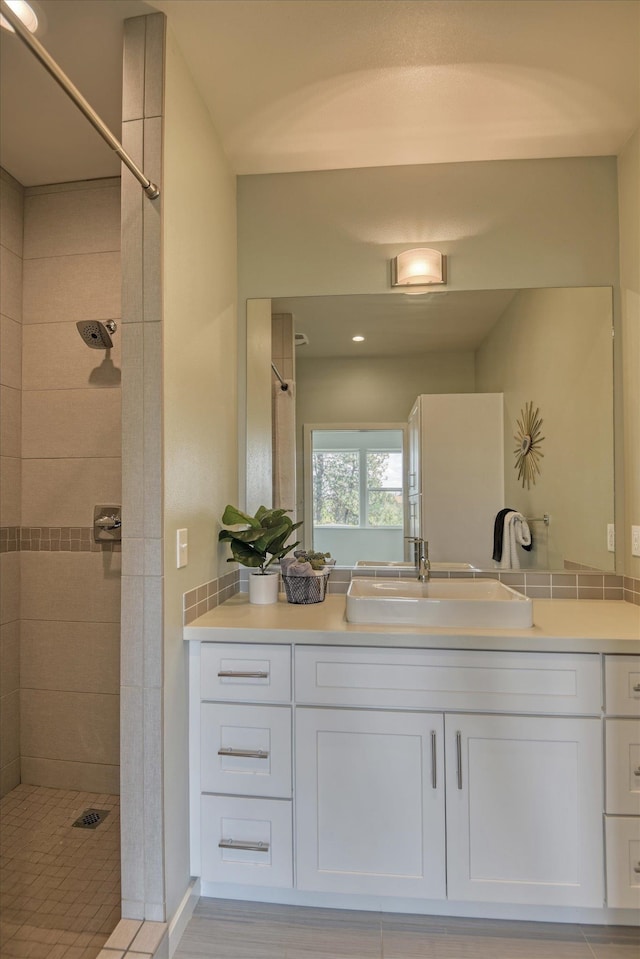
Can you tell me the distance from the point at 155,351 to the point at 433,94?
1.30 metres

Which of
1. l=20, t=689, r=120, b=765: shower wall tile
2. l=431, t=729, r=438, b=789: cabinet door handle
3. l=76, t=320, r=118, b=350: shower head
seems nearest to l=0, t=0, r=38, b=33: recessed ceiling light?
l=76, t=320, r=118, b=350: shower head

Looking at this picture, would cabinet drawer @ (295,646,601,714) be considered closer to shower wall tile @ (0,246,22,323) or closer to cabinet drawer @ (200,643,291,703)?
cabinet drawer @ (200,643,291,703)

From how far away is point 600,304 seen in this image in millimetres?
2057

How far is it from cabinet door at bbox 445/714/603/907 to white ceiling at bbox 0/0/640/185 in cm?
201

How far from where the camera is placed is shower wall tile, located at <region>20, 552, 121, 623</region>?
2.21 meters

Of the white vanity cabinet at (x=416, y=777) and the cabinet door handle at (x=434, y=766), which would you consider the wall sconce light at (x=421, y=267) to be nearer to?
the white vanity cabinet at (x=416, y=777)

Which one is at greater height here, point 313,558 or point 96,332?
point 96,332

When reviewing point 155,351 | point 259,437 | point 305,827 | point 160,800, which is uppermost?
point 155,351

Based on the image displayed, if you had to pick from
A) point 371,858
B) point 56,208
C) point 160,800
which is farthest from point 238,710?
point 56,208

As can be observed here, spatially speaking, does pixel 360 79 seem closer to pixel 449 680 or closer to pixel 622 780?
pixel 449 680

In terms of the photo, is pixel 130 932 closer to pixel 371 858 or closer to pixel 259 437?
pixel 371 858

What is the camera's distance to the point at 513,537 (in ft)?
6.84

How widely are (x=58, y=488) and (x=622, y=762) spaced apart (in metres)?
2.29

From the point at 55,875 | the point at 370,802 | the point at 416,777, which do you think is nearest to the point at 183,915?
the point at 55,875
